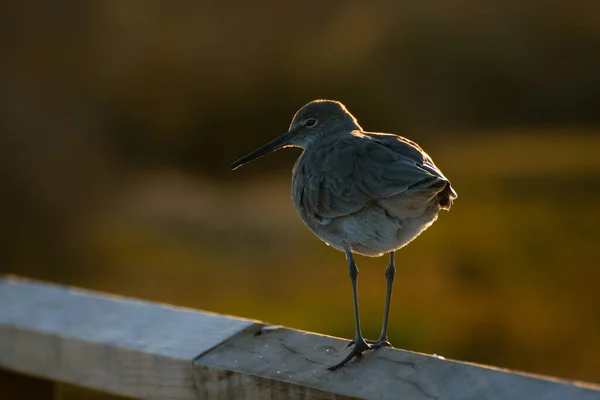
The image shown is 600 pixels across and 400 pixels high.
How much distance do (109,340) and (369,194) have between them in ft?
3.17

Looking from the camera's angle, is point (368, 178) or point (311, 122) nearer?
point (368, 178)

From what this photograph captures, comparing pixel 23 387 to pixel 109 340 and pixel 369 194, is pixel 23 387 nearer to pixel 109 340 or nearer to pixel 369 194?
pixel 109 340

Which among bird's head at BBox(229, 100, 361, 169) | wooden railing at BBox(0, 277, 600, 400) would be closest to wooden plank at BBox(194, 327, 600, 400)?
wooden railing at BBox(0, 277, 600, 400)

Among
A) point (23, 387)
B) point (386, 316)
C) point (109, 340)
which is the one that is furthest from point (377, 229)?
point (23, 387)

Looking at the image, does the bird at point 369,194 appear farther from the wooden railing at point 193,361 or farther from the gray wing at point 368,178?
the wooden railing at point 193,361

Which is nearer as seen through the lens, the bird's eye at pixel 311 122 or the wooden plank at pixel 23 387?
the wooden plank at pixel 23 387

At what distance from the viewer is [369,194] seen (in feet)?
8.29

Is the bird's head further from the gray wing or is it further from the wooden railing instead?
the wooden railing

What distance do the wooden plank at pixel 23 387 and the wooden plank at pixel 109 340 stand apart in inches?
3.3

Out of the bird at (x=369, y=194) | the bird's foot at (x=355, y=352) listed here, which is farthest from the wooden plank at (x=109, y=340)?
the bird at (x=369, y=194)

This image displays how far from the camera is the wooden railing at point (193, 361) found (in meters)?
1.74

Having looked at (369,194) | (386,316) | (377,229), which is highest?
(369,194)

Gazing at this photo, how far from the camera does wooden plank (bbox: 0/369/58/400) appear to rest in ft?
8.35

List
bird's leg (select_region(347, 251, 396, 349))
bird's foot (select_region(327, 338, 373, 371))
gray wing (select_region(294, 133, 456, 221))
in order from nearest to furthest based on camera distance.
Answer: bird's foot (select_region(327, 338, 373, 371))
gray wing (select_region(294, 133, 456, 221))
bird's leg (select_region(347, 251, 396, 349))
